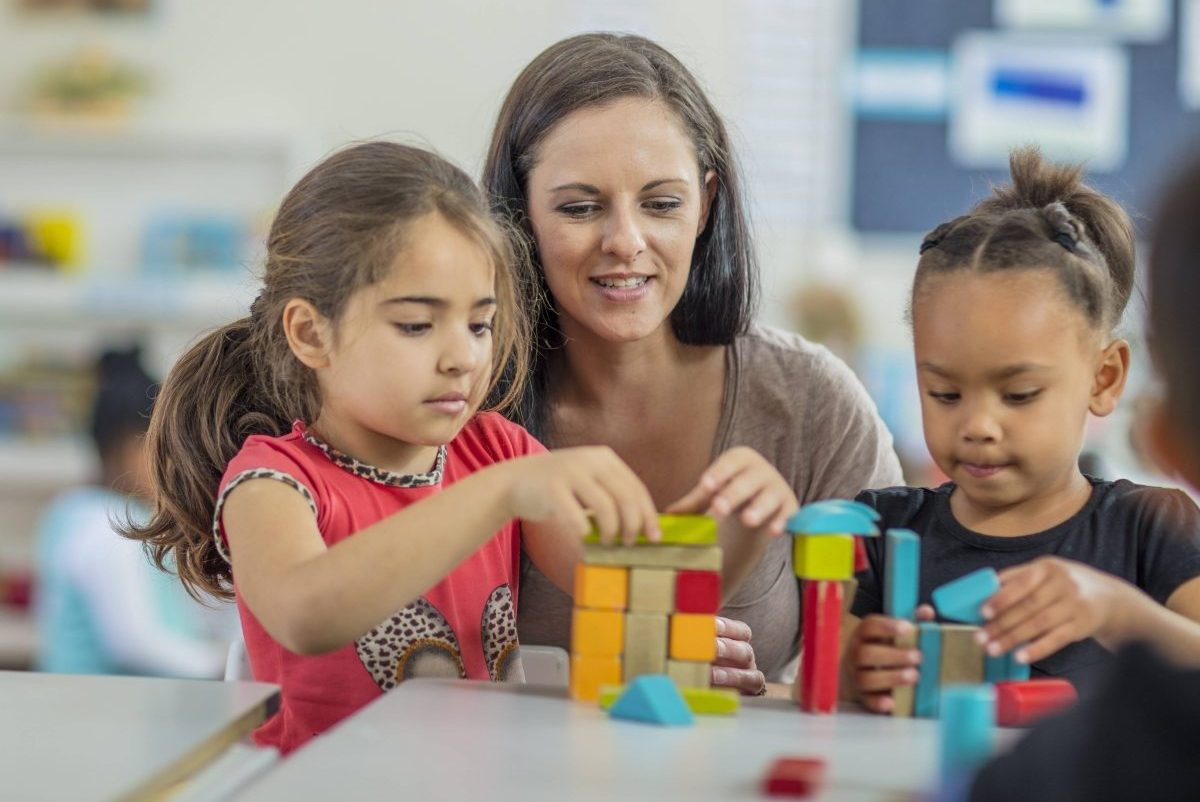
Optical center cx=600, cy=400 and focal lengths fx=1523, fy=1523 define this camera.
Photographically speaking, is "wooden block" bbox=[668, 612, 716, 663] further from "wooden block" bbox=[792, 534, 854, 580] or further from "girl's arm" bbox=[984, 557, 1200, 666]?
"girl's arm" bbox=[984, 557, 1200, 666]

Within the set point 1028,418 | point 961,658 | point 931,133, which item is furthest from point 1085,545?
point 931,133

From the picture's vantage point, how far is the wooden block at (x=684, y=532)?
3.47 feet

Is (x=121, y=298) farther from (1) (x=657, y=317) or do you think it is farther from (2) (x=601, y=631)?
(2) (x=601, y=631)

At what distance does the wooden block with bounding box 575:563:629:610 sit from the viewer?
3.48 feet

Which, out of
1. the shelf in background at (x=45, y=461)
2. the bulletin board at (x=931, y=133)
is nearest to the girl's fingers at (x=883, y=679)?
the bulletin board at (x=931, y=133)

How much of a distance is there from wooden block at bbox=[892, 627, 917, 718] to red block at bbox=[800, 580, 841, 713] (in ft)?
0.14

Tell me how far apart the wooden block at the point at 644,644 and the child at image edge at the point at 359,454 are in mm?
105

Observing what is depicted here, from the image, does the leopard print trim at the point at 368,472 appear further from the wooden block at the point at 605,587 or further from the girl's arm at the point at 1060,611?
the girl's arm at the point at 1060,611

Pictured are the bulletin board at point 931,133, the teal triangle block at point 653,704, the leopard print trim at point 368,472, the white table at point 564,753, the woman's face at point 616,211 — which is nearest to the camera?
the white table at point 564,753

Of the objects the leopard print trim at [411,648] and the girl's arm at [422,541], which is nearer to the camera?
the girl's arm at [422,541]

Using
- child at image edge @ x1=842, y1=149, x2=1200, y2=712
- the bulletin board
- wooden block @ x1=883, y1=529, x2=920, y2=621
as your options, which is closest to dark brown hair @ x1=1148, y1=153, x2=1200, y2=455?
wooden block @ x1=883, y1=529, x2=920, y2=621

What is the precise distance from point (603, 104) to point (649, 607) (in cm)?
78

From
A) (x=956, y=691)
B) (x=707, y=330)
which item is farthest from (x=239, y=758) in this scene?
(x=707, y=330)

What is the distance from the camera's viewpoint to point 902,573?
1107 millimetres
